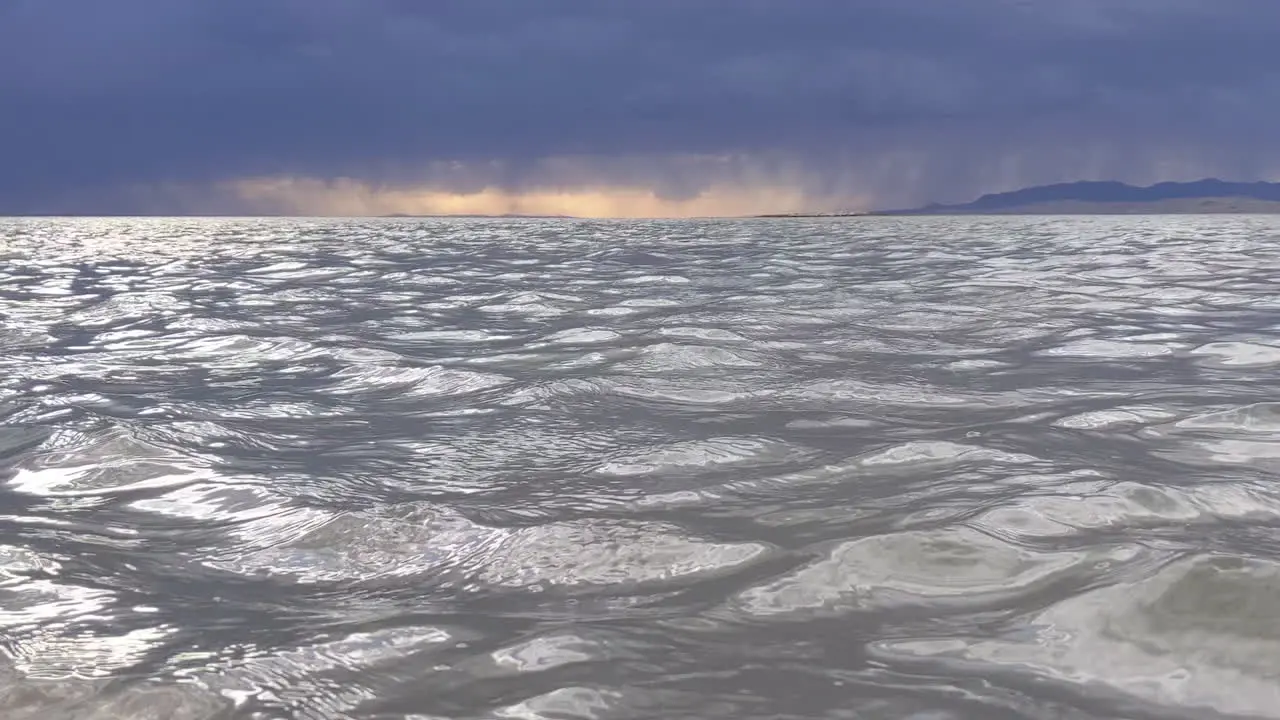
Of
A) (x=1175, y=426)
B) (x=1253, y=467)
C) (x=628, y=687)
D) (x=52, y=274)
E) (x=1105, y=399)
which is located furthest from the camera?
(x=52, y=274)

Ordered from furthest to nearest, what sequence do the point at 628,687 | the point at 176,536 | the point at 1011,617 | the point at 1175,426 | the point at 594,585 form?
the point at 1175,426
the point at 176,536
the point at 594,585
the point at 1011,617
the point at 628,687

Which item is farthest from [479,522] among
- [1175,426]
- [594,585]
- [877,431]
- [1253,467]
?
[1175,426]

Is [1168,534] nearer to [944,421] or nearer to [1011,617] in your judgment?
[1011,617]

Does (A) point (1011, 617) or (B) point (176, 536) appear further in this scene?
(B) point (176, 536)

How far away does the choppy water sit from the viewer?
2.59m

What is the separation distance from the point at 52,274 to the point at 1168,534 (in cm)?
2491

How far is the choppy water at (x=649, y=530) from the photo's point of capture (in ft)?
8.50

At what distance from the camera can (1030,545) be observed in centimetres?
357

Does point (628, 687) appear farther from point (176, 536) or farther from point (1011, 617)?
point (176, 536)

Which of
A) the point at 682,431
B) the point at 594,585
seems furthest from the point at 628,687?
the point at 682,431

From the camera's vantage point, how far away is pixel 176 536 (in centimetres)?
394

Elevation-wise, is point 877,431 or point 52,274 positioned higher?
point 52,274

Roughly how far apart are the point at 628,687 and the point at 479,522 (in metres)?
1.59

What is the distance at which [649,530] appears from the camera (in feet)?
12.6
